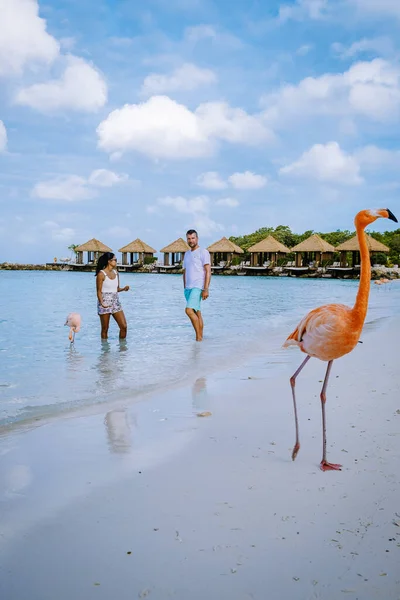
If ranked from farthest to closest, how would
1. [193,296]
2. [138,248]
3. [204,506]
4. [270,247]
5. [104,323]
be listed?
1. [138,248]
2. [270,247]
3. [104,323]
4. [193,296]
5. [204,506]

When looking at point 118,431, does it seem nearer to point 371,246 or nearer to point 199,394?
point 199,394

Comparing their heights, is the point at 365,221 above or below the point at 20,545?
above

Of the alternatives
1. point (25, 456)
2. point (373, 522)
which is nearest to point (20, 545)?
point (25, 456)

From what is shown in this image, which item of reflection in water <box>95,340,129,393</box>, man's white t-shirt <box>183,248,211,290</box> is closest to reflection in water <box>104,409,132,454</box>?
reflection in water <box>95,340,129,393</box>

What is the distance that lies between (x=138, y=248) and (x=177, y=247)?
5.44 m

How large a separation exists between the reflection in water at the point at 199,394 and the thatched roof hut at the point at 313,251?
49.6 meters

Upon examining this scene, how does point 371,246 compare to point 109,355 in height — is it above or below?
above

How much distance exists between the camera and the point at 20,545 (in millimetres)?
2346

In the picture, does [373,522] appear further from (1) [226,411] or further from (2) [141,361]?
(2) [141,361]

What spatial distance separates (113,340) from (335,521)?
7.78 m

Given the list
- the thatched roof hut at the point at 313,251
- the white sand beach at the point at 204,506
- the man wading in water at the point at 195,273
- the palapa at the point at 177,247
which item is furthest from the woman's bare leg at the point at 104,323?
the palapa at the point at 177,247

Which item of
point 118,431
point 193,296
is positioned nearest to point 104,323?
point 193,296

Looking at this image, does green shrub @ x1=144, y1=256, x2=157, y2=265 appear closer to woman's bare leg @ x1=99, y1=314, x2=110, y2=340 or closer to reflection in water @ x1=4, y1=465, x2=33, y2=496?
woman's bare leg @ x1=99, y1=314, x2=110, y2=340

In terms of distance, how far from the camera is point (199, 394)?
17.5 feet
